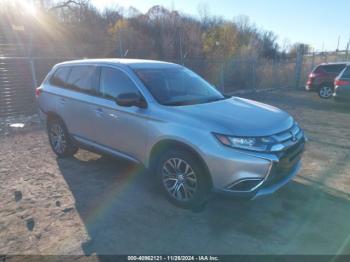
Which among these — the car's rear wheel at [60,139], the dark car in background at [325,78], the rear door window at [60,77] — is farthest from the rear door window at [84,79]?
the dark car in background at [325,78]

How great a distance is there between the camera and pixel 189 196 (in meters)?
3.73

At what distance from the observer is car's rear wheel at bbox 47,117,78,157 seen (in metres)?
5.49

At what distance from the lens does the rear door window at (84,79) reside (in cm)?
476

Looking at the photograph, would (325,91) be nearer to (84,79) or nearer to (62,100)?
(84,79)

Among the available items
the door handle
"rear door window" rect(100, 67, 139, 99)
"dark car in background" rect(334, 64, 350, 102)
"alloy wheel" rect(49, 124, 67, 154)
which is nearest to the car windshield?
Result: "rear door window" rect(100, 67, 139, 99)

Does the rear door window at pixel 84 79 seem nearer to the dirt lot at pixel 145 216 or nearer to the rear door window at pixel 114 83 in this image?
the rear door window at pixel 114 83

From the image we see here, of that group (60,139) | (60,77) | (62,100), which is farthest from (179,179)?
(60,77)

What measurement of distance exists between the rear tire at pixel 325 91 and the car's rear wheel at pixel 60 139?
12317mm

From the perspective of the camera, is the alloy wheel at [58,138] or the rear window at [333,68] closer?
the alloy wheel at [58,138]

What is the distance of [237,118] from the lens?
11.9ft

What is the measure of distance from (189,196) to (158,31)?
27.9 metres

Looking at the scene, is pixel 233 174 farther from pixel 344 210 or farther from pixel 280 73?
pixel 280 73

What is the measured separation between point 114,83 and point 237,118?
6.18 feet

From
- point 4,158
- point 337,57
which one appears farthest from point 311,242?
point 337,57
